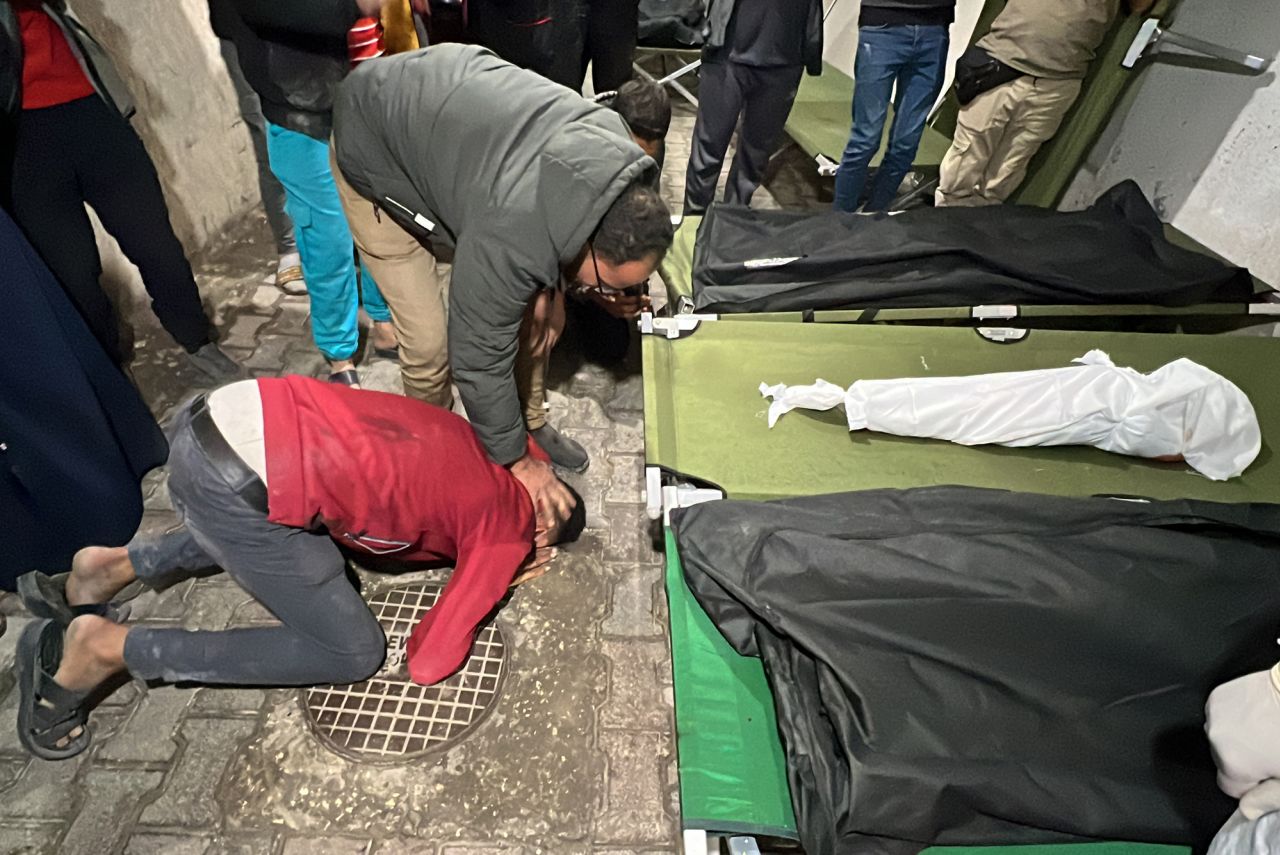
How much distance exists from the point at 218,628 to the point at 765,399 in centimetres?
173

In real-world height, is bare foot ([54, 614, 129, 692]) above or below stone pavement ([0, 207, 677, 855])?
above

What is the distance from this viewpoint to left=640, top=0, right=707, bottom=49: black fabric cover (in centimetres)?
488

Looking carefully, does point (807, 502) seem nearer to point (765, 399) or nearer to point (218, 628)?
point (765, 399)

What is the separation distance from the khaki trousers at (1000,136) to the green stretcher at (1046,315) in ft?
2.99

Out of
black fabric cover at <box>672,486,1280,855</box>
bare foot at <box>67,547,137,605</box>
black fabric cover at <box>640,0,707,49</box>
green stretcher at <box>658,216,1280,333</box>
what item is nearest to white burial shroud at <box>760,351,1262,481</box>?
black fabric cover at <box>672,486,1280,855</box>

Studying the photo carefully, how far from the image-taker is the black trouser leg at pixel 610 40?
9.33 ft

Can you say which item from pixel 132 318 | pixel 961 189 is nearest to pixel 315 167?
pixel 132 318

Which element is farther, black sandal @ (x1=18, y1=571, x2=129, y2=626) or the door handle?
the door handle

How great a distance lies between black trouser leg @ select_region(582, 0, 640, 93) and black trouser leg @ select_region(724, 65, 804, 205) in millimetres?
498

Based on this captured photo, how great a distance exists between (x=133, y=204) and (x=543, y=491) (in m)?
1.60

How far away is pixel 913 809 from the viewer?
1.33 meters

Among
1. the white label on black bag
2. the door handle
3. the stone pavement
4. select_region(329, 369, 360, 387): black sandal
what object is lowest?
the stone pavement

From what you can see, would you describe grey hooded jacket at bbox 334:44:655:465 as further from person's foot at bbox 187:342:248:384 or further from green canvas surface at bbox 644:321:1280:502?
person's foot at bbox 187:342:248:384

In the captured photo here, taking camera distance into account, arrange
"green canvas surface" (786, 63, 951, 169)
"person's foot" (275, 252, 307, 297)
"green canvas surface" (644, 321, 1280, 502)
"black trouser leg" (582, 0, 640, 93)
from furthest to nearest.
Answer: "green canvas surface" (786, 63, 951, 169) → "person's foot" (275, 252, 307, 297) → "black trouser leg" (582, 0, 640, 93) → "green canvas surface" (644, 321, 1280, 502)
